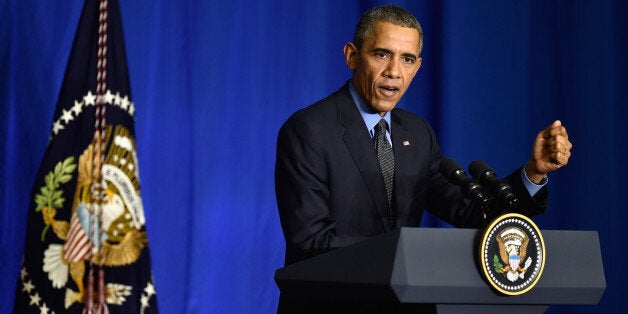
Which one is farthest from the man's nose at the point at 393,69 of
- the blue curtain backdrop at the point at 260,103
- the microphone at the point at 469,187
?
the blue curtain backdrop at the point at 260,103

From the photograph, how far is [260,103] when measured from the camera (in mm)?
3650

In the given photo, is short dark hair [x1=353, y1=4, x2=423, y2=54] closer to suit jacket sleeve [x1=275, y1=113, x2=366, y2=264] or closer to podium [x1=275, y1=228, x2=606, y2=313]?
suit jacket sleeve [x1=275, y1=113, x2=366, y2=264]

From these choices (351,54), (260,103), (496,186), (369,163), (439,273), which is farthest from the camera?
(260,103)

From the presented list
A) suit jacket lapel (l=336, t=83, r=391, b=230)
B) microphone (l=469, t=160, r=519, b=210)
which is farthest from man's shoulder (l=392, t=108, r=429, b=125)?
microphone (l=469, t=160, r=519, b=210)

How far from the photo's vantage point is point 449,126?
13.2 ft

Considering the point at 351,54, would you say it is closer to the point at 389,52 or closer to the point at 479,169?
the point at 389,52

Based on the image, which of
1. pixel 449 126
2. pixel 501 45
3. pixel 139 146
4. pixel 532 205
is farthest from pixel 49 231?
pixel 501 45

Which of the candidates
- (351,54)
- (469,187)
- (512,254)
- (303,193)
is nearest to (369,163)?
(303,193)

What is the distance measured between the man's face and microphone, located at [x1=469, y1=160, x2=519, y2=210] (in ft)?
1.62

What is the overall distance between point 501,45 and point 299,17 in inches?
40.5

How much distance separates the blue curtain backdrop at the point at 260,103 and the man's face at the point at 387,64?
128cm

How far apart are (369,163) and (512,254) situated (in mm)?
669

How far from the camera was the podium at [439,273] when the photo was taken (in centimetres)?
157

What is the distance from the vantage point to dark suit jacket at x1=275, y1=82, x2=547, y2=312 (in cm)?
211
